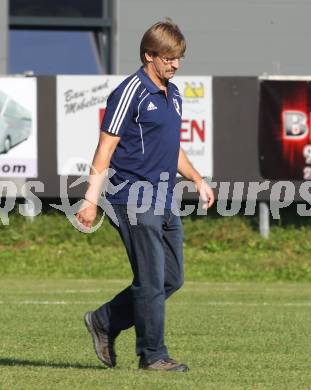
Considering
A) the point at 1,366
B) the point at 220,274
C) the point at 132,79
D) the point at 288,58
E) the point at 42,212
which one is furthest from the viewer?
the point at 288,58

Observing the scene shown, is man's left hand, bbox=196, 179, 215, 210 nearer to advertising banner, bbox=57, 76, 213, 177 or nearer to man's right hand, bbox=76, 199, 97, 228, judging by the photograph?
man's right hand, bbox=76, 199, 97, 228

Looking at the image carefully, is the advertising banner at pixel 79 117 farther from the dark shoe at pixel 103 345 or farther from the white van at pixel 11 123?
the dark shoe at pixel 103 345

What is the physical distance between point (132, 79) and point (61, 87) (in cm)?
1056

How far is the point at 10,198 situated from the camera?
18.3m

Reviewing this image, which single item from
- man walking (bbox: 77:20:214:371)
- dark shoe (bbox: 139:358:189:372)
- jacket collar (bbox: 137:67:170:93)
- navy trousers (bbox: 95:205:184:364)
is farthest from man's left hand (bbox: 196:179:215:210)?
dark shoe (bbox: 139:358:189:372)

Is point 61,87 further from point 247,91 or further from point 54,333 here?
point 54,333

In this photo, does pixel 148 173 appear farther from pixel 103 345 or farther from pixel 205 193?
pixel 103 345

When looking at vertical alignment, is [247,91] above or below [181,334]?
above

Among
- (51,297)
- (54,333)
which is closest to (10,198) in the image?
(51,297)

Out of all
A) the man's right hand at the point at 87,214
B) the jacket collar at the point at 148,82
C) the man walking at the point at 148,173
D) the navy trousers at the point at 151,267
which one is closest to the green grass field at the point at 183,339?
the navy trousers at the point at 151,267

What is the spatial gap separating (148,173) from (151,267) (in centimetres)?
53

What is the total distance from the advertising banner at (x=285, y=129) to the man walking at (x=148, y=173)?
10113mm

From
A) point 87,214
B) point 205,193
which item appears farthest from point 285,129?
point 87,214

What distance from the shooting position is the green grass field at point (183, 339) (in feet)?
24.2
